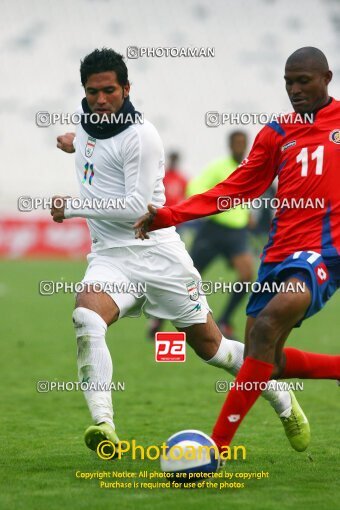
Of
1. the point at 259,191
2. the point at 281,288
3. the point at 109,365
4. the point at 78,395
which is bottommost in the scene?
the point at 78,395

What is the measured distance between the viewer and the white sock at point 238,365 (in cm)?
623

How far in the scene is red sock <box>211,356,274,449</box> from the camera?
5.21 metres

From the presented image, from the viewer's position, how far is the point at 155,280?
620cm

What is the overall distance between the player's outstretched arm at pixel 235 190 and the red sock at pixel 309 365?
0.95 m

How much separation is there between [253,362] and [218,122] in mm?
2726

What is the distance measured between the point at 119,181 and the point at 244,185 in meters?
0.82

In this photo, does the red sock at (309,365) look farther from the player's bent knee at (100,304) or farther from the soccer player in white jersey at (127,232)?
the player's bent knee at (100,304)

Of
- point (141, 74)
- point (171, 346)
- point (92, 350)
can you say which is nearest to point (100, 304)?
point (92, 350)

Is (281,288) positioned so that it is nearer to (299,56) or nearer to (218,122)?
(299,56)

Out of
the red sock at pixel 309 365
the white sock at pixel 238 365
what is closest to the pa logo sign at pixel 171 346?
the white sock at pixel 238 365

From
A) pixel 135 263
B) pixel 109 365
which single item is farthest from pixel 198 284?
pixel 109 365

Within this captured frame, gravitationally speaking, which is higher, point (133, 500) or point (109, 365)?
point (109, 365)

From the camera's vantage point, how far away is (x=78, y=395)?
8.86m

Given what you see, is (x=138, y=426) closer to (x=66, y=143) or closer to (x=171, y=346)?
(x=171, y=346)
